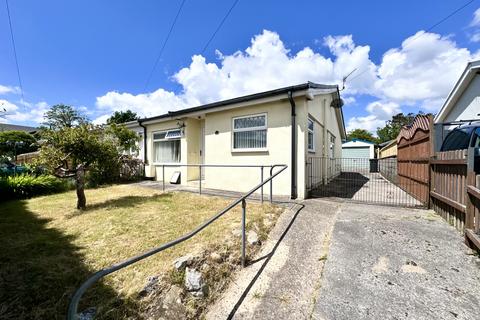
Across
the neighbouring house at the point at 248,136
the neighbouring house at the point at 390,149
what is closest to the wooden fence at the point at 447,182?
the neighbouring house at the point at 248,136

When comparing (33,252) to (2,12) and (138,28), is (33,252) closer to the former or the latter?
(138,28)

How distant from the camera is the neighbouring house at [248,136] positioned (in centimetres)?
653

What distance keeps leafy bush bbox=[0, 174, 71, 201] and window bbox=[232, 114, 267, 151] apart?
786cm

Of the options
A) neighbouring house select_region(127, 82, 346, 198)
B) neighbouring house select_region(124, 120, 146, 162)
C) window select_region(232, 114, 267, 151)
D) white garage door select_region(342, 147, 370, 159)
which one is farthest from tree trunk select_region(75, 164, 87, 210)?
white garage door select_region(342, 147, 370, 159)

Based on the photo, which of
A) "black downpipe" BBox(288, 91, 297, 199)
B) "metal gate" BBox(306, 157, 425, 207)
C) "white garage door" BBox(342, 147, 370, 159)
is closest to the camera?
"black downpipe" BBox(288, 91, 297, 199)

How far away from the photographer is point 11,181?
8188mm

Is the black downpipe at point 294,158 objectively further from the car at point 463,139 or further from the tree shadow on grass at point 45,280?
the tree shadow on grass at point 45,280

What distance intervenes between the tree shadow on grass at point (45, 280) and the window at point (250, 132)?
5261mm

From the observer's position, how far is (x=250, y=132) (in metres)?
7.58

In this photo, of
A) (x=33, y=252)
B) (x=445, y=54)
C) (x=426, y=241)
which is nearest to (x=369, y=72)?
(x=445, y=54)

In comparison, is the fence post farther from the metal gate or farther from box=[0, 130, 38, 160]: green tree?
box=[0, 130, 38, 160]: green tree

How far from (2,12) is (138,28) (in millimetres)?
4434

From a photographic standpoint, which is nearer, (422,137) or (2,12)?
(422,137)

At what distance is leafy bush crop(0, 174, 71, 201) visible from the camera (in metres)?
8.00
